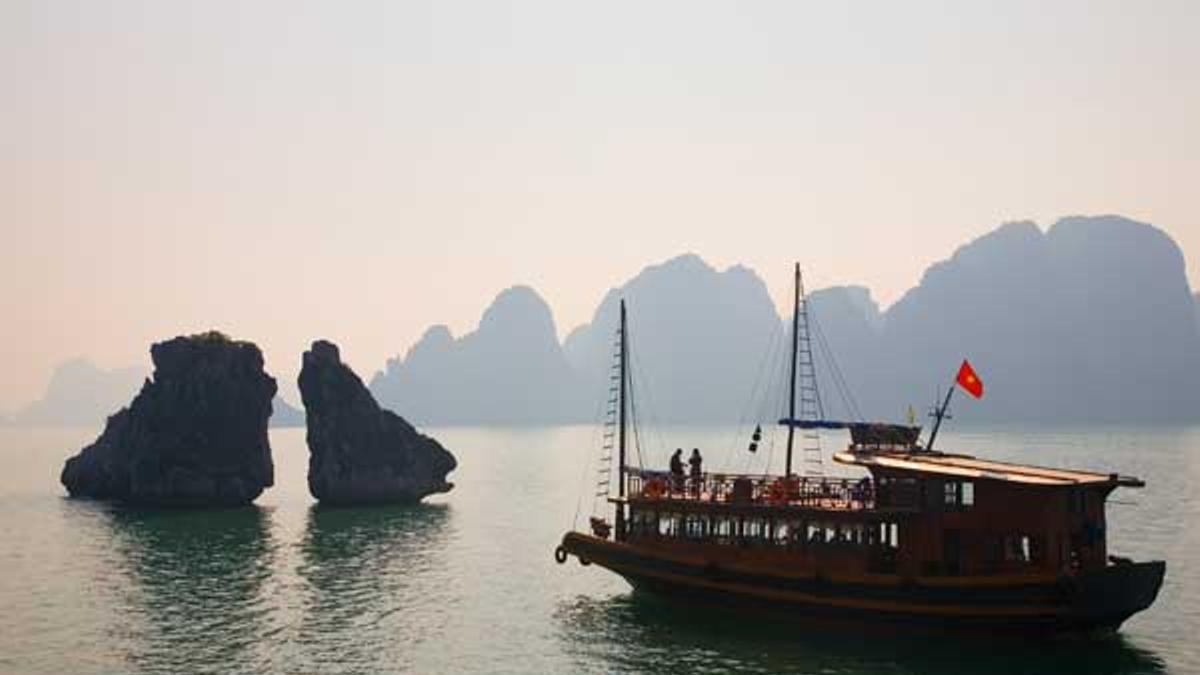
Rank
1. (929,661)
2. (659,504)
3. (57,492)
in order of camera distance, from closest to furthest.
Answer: (929,661)
(659,504)
(57,492)

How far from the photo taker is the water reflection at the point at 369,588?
29797 millimetres

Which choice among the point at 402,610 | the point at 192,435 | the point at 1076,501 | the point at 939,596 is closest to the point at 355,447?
the point at 192,435

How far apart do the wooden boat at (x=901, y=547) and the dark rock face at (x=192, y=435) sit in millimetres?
43409

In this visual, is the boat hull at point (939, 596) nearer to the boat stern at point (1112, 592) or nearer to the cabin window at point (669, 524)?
the boat stern at point (1112, 592)

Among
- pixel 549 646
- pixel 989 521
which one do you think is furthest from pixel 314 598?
pixel 989 521

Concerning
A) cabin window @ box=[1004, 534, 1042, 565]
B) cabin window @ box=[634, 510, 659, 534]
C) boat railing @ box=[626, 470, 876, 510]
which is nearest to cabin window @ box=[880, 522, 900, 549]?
boat railing @ box=[626, 470, 876, 510]

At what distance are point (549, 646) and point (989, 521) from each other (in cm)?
1349

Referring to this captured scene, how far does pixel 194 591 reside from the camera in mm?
38844

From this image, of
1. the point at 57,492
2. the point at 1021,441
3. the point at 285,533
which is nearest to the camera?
the point at 285,533

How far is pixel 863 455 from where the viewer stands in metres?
34.4

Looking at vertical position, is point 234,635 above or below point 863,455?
below

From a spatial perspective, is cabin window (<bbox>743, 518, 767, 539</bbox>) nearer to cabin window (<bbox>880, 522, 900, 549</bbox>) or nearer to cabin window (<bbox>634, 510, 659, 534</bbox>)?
cabin window (<bbox>634, 510, 659, 534</bbox>)

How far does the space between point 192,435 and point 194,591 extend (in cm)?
3329

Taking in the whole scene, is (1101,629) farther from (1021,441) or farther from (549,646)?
(1021,441)
